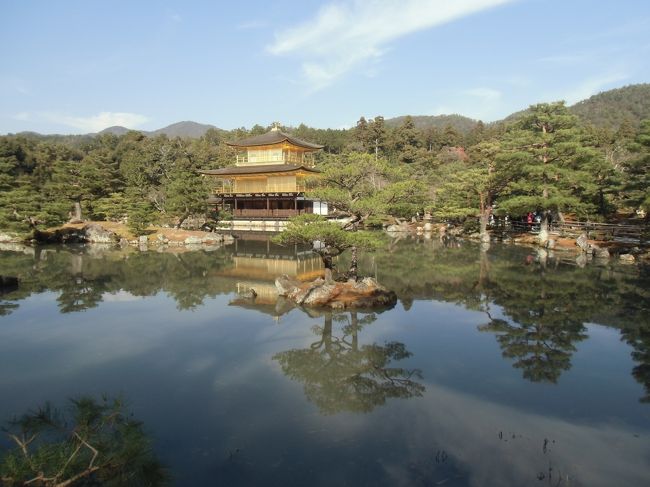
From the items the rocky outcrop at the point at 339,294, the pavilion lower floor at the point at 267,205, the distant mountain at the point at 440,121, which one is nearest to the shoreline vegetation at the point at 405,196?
the rocky outcrop at the point at 339,294

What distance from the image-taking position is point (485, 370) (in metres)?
8.30

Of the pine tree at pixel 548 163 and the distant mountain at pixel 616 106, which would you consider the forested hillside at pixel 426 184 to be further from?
the distant mountain at pixel 616 106

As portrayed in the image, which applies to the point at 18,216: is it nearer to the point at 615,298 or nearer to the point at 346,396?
the point at 346,396

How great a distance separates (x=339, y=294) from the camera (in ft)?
44.4

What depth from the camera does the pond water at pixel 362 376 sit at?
539 centimetres

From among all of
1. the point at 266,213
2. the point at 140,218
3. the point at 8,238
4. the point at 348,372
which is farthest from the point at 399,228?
the point at 348,372

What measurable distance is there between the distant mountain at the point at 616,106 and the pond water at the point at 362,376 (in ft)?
292

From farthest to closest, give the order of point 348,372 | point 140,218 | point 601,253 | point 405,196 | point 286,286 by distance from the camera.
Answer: point 140,218
point 601,253
point 405,196
point 286,286
point 348,372

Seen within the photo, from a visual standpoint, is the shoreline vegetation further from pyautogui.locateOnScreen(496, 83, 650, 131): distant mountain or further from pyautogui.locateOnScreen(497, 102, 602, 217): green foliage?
pyautogui.locateOnScreen(496, 83, 650, 131): distant mountain

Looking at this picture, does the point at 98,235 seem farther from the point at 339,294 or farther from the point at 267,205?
the point at 339,294

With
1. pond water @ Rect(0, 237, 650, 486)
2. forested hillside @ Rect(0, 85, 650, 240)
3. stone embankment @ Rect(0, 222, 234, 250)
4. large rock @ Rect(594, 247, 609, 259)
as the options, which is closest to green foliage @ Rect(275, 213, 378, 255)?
Result: forested hillside @ Rect(0, 85, 650, 240)

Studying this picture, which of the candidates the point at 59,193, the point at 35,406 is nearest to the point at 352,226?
the point at 35,406

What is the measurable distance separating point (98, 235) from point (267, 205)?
1325 cm

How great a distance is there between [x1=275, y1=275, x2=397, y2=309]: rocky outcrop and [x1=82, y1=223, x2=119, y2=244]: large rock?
20055 mm
